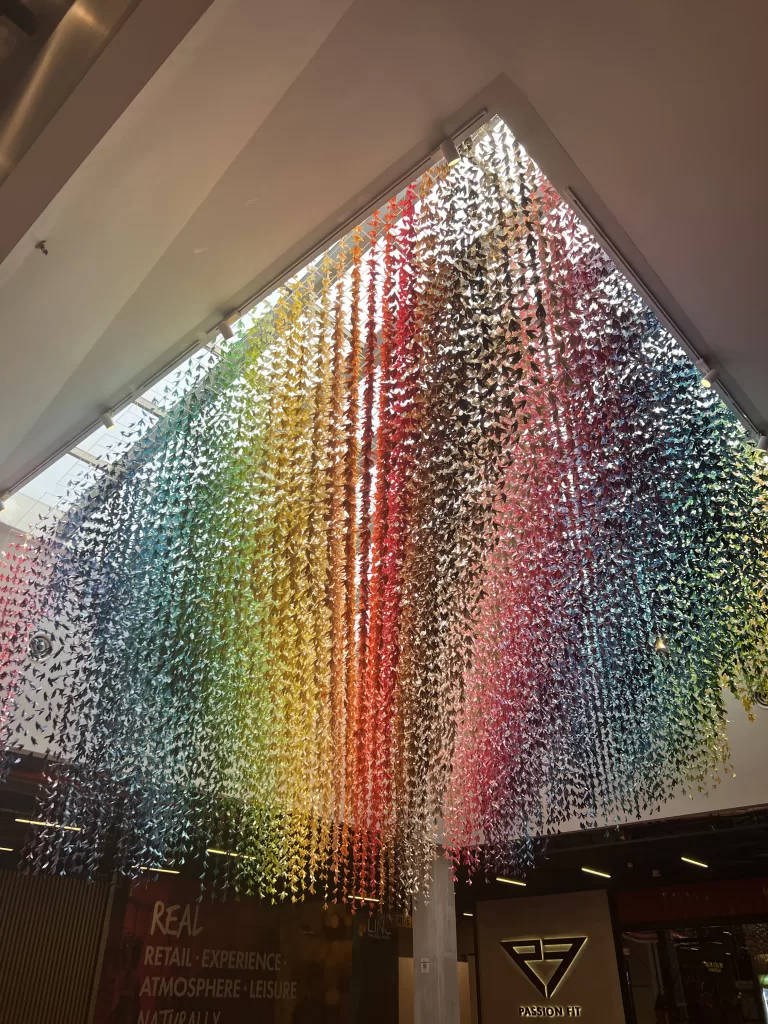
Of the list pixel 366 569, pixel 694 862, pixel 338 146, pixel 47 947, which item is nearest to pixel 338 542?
pixel 366 569

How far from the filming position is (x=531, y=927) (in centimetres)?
973

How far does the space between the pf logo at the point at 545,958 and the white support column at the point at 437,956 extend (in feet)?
7.80

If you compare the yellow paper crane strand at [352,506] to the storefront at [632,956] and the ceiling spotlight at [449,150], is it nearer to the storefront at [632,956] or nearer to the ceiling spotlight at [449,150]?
the ceiling spotlight at [449,150]

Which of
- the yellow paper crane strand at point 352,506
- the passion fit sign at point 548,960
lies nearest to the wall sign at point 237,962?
the passion fit sign at point 548,960

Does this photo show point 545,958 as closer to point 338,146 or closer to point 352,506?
point 352,506

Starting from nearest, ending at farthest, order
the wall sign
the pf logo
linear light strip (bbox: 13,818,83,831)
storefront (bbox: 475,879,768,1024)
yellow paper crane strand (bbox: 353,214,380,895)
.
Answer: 1. yellow paper crane strand (bbox: 353,214,380,895)
2. linear light strip (bbox: 13,818,83,831)
3. the wall sign
4. storefront (bbox: 475,879,768,1024)
5. the pf logo

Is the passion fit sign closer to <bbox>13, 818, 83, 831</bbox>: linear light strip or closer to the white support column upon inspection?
the white support column

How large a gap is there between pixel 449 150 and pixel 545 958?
10007mm

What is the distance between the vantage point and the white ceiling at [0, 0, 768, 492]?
183 cm

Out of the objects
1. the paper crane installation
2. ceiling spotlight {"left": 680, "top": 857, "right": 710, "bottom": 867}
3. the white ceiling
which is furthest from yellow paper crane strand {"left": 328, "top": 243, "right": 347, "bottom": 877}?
ceiling spotlight {"left": 680, "top": 857, "right": 710, "bottom": 867}

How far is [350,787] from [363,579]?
6.15 feet

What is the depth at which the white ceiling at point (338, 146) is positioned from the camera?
1.83 meters

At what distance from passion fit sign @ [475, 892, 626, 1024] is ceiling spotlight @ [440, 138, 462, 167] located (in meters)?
9.52

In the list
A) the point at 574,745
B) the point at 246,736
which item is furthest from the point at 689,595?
the point at 246,736
